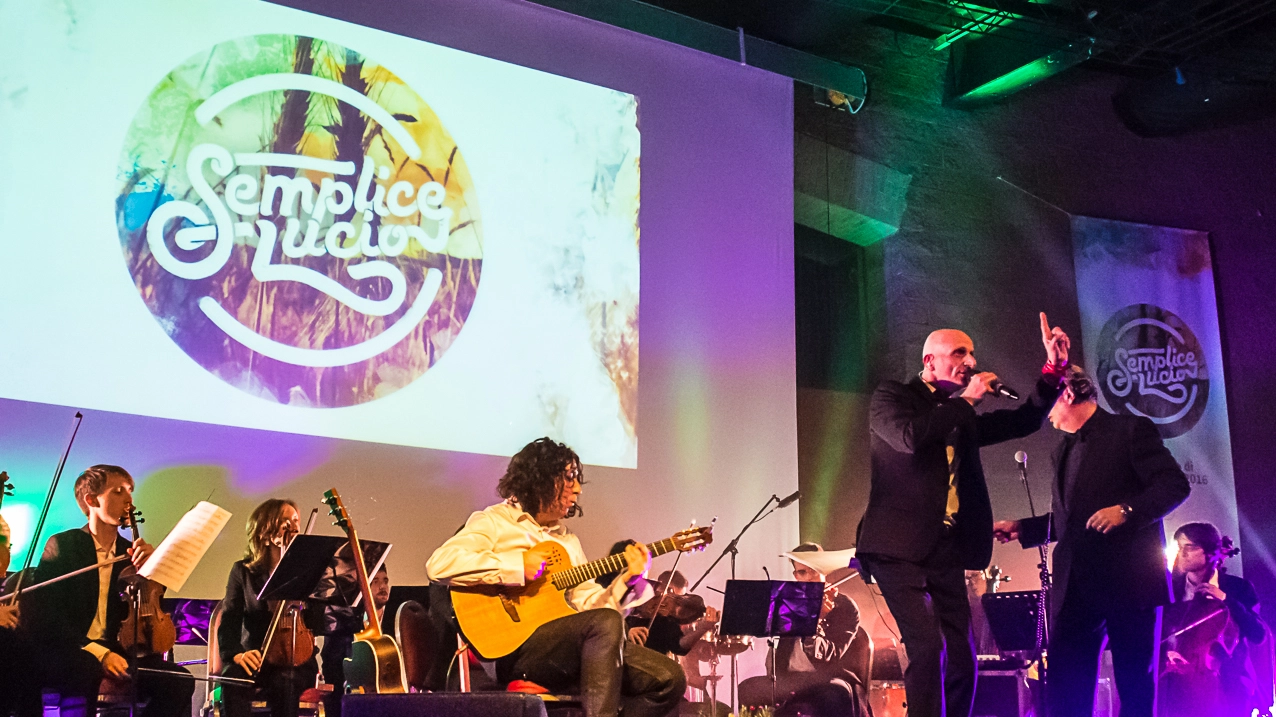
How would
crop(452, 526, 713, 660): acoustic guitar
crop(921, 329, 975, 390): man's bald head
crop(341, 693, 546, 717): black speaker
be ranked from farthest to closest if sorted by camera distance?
1. crop(921, 329, 975, 390): man's bald head
2. crop(452, 526, 713, 660): acoustic guitar
3. crop(341, 693, 546, 717): black speaker

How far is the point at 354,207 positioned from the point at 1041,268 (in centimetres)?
517

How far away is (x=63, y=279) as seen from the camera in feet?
14.5

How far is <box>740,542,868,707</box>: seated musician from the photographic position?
5.74m

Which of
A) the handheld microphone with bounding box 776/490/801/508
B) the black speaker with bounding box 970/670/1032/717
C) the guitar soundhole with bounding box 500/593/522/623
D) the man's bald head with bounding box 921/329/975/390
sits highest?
the man's bald head with bounding box 921/329/975/390

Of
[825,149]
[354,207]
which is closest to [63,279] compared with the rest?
[354,207]

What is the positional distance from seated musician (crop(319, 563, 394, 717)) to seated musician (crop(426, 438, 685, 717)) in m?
0.85

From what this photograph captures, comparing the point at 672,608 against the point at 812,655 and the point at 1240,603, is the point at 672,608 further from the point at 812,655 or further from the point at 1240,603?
the point at 1240,603

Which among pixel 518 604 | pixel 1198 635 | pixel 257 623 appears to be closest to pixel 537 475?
pixel 518 604

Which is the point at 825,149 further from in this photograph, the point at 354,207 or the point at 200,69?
the point at 200,69

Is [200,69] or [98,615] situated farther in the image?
[200,69]

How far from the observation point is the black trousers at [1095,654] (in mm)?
4301

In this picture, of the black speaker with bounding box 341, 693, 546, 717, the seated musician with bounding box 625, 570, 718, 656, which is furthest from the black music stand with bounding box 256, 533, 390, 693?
the black speaker with bounding box 341, 693, 546, 717

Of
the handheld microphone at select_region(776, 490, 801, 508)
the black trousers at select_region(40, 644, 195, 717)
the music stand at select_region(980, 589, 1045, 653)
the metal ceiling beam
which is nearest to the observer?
the black trousers at select_region(40, 644, 195, 717)

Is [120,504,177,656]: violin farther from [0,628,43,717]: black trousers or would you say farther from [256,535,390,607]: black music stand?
[256,535,390,607]: black music stand
